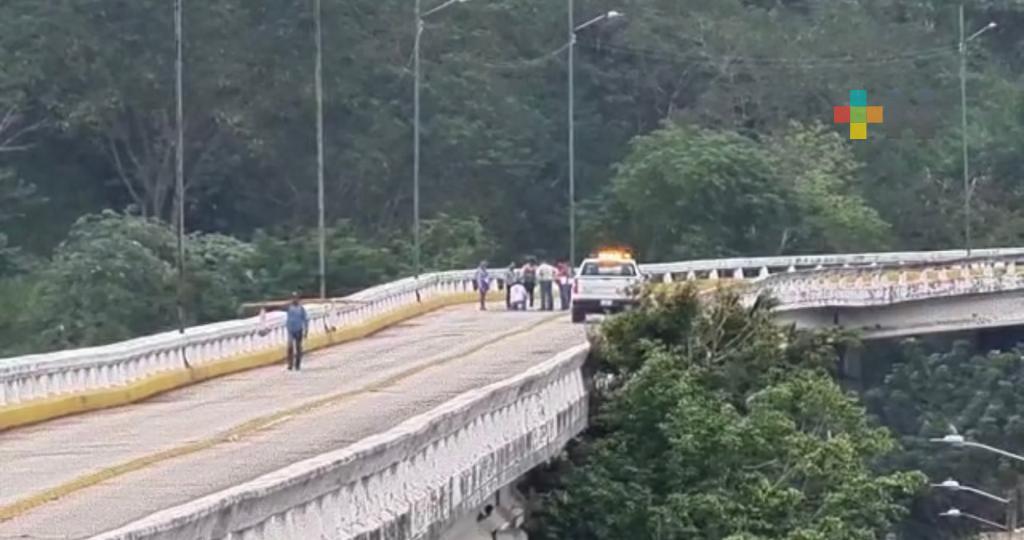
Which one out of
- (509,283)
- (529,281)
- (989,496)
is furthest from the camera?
(509,283)

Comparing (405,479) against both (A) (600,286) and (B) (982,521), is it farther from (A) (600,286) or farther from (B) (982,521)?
(B) (982,521)

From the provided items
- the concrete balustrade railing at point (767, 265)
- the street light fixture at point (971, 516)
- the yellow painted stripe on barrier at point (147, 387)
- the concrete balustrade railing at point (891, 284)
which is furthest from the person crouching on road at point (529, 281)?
the street light fixture at point (971, 516)

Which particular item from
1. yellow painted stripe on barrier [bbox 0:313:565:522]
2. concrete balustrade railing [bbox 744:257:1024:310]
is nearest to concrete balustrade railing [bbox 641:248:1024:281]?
concrete balustrade railing [bbox 744:257:1024:310]

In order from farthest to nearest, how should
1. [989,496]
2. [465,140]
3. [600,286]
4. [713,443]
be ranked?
[465,140], [989,496], [600,286], [713,443]

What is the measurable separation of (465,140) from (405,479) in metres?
76.2

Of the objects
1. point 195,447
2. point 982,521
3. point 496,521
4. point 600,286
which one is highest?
point 600,286

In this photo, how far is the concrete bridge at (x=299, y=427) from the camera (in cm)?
1977

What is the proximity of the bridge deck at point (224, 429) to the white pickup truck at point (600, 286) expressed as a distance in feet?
17.0

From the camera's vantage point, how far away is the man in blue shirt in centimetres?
4381

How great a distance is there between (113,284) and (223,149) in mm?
23307

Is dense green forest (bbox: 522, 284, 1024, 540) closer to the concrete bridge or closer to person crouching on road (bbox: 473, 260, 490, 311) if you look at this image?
the concrete bridge

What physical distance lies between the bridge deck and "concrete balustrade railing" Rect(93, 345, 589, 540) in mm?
1258

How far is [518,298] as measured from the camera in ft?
213

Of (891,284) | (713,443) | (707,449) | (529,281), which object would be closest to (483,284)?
(529,281)
